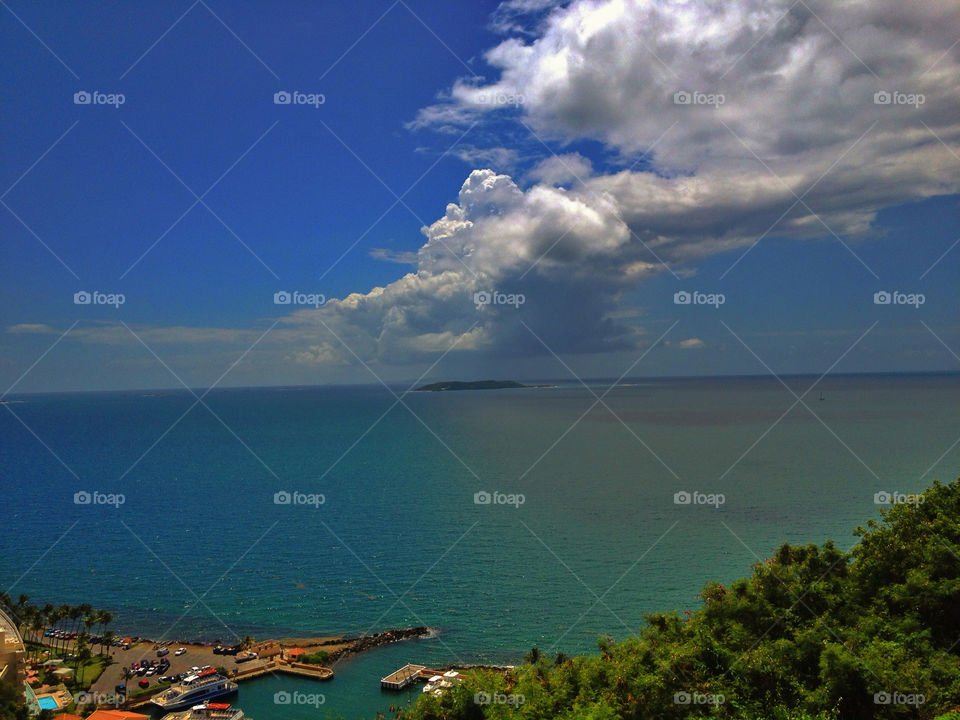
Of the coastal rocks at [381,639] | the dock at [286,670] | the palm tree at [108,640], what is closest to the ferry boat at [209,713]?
the dock at [286,670]

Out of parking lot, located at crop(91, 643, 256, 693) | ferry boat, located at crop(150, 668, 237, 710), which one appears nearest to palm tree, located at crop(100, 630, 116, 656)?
parking lot, located at crop(91, 643, 256, 693)

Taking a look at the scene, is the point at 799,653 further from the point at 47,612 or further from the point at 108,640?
the point at 47,612

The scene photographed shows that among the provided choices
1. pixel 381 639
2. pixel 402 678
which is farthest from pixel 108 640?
pixel 402 678

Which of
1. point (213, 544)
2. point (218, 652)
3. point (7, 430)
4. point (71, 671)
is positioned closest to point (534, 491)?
point (213, 544)

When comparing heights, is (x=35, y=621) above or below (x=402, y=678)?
above

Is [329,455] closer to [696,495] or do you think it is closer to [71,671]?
[696,495]

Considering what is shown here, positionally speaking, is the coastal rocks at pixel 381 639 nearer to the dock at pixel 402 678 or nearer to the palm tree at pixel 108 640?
the dock at pixel 402 678
